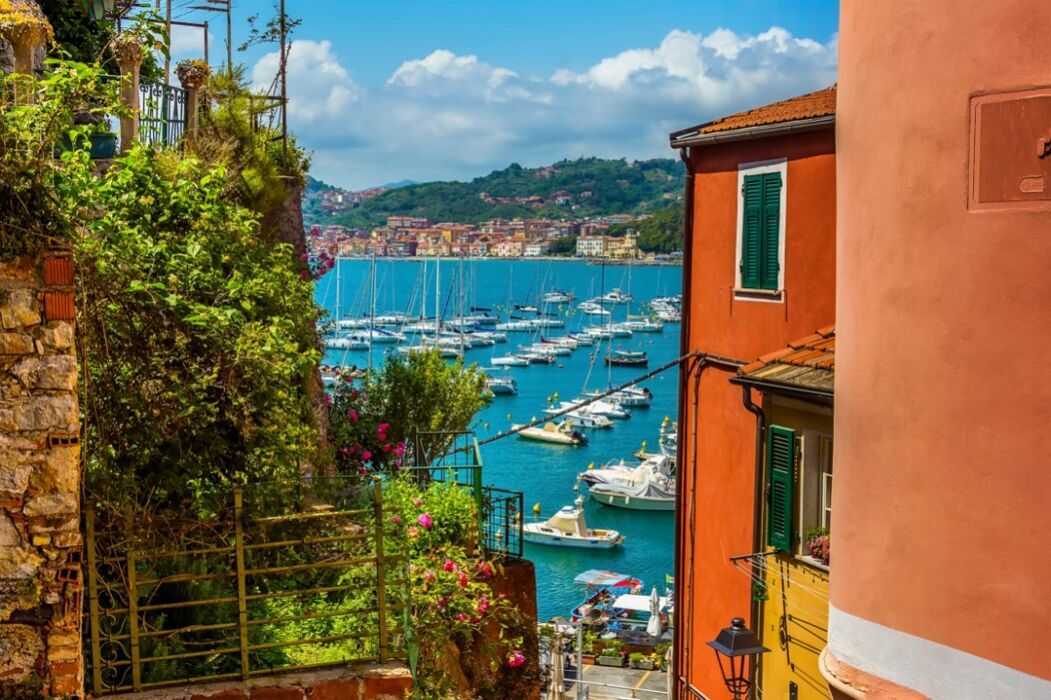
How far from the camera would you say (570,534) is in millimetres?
54844

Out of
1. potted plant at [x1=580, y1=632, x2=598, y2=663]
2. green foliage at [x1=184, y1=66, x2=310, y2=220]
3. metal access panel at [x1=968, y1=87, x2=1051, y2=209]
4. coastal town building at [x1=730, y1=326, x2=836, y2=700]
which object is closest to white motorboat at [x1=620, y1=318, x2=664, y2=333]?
potted plant at [x1=580, y1=632, x2=598, y2=663]

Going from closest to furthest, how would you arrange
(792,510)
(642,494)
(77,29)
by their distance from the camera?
(792,510)
(77,29)
(642,494)

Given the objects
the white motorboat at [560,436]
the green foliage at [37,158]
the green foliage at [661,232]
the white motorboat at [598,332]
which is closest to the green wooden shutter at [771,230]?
the green foliage at [37,158]

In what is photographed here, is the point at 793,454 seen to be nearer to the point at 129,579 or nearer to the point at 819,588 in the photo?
the point at 819,588

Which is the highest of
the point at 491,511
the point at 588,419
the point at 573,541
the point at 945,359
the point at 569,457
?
the point at 945,359

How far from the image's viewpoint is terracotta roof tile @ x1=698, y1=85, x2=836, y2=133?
1069 centimetres

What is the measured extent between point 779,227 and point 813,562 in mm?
3297

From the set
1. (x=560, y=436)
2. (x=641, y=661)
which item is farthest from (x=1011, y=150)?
(x=560, y=436)

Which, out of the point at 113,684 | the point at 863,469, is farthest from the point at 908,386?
the point at 113,684

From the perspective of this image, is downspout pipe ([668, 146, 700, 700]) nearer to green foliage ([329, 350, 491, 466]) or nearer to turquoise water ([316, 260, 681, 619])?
green foliage ([329, 350, 491, 466])

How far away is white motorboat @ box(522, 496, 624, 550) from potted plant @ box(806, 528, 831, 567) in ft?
147

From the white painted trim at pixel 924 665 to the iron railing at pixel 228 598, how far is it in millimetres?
3126

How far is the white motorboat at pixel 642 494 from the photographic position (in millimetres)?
61594

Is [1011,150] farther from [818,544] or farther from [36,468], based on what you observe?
[818,544]
